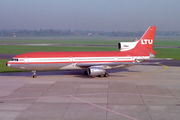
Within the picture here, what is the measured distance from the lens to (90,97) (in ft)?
72.3

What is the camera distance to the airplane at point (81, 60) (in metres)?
30.8

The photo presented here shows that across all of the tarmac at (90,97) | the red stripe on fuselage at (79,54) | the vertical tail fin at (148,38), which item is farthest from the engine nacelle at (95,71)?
the vertical tail fin at (148,38)

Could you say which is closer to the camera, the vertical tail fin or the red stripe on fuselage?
the red stripe on fuselage

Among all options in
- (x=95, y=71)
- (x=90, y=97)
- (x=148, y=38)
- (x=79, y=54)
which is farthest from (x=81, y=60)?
(x=148, y=38)

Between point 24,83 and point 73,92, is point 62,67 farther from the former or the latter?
point 73,92

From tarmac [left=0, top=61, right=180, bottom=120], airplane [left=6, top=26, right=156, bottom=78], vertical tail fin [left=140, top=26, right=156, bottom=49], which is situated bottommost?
tarmac [left=0, top=61, right=180, bottom=120]

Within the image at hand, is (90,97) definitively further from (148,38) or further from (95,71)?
(148,38)

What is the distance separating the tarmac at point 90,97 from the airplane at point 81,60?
4.63 feet

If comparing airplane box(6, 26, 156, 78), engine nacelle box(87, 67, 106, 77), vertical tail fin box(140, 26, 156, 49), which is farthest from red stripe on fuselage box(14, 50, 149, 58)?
engine nacelle box(87, 67, 106, 77)

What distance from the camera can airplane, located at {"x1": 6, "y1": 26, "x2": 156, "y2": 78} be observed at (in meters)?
30.8

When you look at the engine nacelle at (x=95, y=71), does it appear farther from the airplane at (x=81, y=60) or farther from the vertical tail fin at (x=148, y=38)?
the vertical tail fin at (x=148, y=38)

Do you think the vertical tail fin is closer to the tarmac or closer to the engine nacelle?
the tarmac

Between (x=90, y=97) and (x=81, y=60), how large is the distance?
424 inches

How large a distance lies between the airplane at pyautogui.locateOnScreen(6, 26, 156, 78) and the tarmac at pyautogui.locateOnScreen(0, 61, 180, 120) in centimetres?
141
